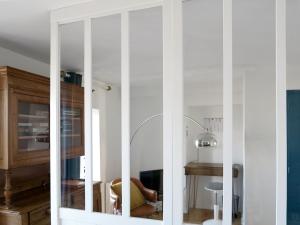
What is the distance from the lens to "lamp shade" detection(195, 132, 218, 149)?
1.78 meters

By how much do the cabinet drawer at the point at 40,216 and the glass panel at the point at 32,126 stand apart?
50cm

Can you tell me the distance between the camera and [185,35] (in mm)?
1681

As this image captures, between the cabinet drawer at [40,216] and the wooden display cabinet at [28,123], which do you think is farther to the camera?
the cabinet drawer at [40,216]

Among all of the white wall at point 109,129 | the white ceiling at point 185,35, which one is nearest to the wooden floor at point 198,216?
the white wall at point 109,129

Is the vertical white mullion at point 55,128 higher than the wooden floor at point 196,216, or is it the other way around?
the vertical white mullion at point 55,128

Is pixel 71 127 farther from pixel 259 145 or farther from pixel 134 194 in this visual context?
pixel 259 145

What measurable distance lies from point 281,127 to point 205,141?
618 mm

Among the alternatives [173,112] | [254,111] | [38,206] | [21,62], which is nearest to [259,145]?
[254,111]

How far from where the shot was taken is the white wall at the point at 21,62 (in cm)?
271

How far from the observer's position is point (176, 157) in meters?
1.53

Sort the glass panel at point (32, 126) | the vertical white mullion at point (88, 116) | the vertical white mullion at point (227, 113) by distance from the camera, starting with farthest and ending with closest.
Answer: the glass panel at point (32, 126), the vertical white mullion at point (88, 116), the vertical white mullion at point (227, 113)

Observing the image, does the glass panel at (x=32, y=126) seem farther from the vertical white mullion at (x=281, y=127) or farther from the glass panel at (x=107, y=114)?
the vertical white mullion at (x=281, y=127)

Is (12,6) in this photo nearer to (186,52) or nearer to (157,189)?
(186,52)

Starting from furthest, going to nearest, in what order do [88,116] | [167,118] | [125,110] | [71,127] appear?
1. [71,127]
2. [88,116]
3. [125,110]
4. [167,118]
